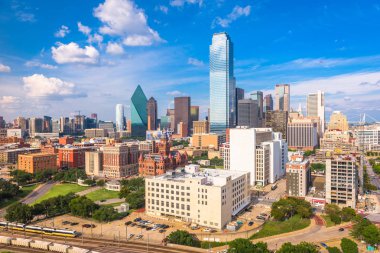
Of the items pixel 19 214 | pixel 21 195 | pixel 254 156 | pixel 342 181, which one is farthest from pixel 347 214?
pixel 21 195

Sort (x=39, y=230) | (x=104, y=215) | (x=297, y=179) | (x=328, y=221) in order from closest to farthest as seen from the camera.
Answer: (x=39, y=230) → (x=104, y=215) → (x=328, y=221) → (x=297, y=179)

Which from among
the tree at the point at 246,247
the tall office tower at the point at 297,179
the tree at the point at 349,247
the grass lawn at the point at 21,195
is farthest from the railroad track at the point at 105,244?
the tall office tower at the point at 297,179

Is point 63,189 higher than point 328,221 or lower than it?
lower

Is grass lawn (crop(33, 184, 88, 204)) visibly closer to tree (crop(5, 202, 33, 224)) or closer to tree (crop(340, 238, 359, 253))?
tree (crop(5, 202, 33, 224))

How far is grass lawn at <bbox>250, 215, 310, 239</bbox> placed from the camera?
66.1m

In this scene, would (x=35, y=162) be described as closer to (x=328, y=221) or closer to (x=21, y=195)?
(x=21, y=195)

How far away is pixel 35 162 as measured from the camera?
140250 mm

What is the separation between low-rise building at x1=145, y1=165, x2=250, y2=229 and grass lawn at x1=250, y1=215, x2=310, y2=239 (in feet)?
28.5

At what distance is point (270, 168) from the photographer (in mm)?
123438

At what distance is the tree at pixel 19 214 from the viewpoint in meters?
71.8

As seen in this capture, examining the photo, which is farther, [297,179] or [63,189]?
[63,189]

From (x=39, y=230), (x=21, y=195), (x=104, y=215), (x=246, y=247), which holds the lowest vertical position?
(x=21, y=195)

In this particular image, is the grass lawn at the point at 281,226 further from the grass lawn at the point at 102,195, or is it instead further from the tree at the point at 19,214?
the grass lawn at the point at 102,195

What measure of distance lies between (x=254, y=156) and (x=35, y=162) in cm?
9959
